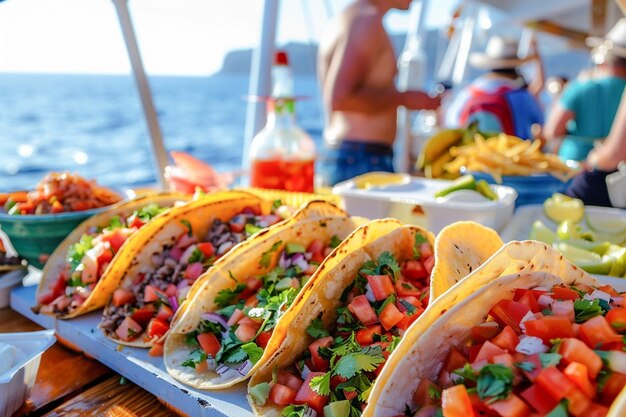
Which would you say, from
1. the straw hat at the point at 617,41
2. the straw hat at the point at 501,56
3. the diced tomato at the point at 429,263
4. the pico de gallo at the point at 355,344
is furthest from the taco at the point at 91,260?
the straw hat at the point at 501,56

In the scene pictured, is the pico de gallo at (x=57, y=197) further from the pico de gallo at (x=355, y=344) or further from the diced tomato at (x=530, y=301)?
the diced tomato at (x=530, y=301)

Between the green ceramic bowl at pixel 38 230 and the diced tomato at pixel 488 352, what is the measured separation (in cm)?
206

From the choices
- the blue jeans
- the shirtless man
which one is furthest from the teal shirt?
the blue jeans

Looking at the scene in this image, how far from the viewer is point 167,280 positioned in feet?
6.76

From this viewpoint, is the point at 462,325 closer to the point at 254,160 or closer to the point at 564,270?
the point at 564,270

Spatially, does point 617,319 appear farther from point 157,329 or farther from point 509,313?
point 157,329

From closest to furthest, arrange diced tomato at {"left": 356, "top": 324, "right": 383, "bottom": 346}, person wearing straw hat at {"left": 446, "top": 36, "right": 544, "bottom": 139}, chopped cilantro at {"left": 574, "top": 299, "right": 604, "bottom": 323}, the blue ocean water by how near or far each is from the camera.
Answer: chopped cilantro at {"left": 574, "top": 299, "right": 604, "bottom": 323} < diced tomato at {"left": 356, "top": 324, "right": 383, "bottom": 346} < person wearing straw hat at {"left": 446, "top": 36, "right": 544, "bottom": 139} < the blue ocean water

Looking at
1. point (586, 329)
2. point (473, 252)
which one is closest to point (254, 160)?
point (473, 252)

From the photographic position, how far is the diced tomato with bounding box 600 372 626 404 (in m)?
1.00

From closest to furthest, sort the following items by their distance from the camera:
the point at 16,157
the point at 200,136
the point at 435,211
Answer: the point at 435,211
the point at 16,157
the point at 200,136

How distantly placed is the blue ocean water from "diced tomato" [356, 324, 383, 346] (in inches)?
618

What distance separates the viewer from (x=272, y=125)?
9.71 feet

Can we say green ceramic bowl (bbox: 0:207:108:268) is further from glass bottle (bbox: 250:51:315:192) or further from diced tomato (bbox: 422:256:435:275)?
diced tomato (bbox: 422:256:435:275)

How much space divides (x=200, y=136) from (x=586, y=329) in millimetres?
56832
